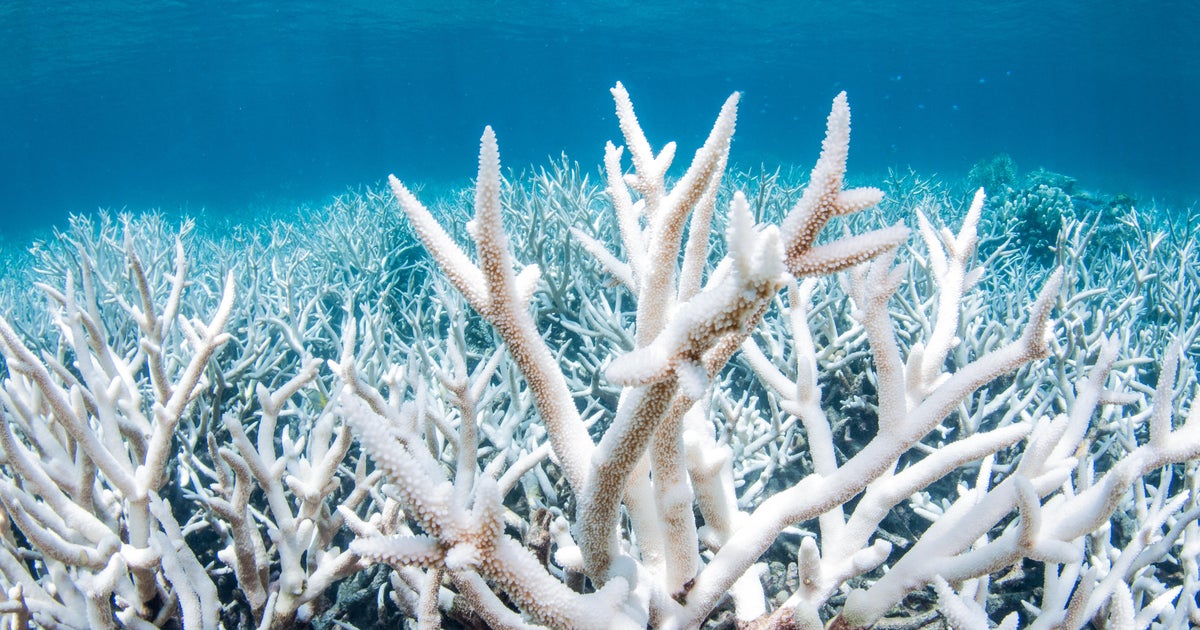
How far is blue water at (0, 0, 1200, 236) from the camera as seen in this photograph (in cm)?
3925

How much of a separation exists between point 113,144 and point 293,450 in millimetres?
130629

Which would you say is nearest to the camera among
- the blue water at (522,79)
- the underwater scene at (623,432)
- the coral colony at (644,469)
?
the coral colony at (644,469)

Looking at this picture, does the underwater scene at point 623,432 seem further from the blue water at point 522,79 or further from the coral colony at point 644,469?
the blue water at point 522,79

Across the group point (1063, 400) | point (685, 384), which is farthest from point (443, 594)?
point (1063, 400)

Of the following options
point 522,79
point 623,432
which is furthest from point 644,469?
point 522,79

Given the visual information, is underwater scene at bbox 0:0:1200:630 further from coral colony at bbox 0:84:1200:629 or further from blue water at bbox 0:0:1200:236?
blue water at bbox 0:0:1200:236

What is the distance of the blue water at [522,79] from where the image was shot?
129ft

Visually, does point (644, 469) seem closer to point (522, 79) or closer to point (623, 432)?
point (623, 432)

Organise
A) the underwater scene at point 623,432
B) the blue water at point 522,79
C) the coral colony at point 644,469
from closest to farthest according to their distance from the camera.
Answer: the coral colony at point 644,469 < the underwater scene at point 623,432 < the blue water at point 522,79

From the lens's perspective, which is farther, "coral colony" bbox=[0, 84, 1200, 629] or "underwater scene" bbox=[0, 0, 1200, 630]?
"underwater scene" bbox=[0, 0, 1200, 630]

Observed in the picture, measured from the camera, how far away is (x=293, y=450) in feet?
6.37

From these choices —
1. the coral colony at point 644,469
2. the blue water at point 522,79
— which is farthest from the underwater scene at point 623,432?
the blue water at point 522,79

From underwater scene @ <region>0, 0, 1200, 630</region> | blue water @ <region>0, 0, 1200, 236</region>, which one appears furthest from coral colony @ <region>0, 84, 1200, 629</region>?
blue water @ <region>0, 0, 1200, 236</region>

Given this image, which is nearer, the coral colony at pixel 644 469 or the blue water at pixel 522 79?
the coral colony at pixel 644 469
